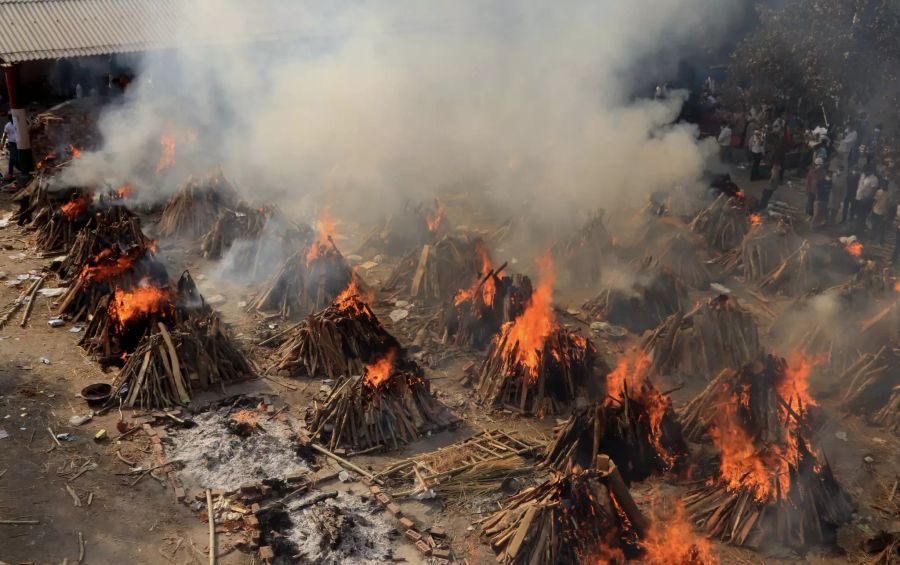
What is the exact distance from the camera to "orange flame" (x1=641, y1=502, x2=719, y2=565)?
7430 millimetres

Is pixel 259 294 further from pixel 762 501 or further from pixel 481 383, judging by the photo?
pixel 762 501

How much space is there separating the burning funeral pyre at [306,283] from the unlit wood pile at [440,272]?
109 cm

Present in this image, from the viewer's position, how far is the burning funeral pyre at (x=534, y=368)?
401 inches

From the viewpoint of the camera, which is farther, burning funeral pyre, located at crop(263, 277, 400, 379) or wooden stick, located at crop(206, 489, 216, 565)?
burning funeral pyre, located at crop(263, 277, 400, 379)

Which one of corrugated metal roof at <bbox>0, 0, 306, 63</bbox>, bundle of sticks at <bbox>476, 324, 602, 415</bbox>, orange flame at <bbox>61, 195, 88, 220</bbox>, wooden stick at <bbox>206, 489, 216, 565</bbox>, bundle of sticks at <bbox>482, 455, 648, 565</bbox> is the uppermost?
corrugated metal roof at <bbox>0, 0, 306, 63</bbox>

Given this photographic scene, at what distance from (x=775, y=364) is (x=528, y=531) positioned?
13.6ft

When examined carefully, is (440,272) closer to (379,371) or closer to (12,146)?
(379,371)

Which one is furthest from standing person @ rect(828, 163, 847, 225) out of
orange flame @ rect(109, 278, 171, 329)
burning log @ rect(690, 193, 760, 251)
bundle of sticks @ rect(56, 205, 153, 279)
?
bundle of sticks @ rect(56, 205, 153, 279)

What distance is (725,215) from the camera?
52.1ft

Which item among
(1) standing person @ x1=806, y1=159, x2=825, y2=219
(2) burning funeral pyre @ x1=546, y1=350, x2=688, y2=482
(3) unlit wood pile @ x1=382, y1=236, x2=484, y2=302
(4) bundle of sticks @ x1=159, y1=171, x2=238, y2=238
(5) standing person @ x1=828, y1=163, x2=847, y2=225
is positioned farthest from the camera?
(1) standing person @ x1=806, y1=159, x2=825, y2=219

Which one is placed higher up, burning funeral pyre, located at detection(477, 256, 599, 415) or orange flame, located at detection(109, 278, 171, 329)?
burning funeral pyre, located at detection(477, 256, 599, 415)

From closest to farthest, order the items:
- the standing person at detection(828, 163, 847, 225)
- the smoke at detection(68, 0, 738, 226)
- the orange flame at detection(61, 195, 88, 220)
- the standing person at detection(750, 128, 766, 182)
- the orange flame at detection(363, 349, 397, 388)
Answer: the orange flame at detection(363, 349, 397, 388) < the orange flame at detection(61, 195, 88, 220) < the standing person at detection(828, 163, 847, 225) < the smoke at detection(68, 0, 738, 226) < the standing person at detection(750, 128, 766, 182)

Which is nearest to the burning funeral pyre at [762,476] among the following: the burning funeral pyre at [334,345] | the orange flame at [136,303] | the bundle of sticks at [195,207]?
the burning funeral pyre at [334,345]

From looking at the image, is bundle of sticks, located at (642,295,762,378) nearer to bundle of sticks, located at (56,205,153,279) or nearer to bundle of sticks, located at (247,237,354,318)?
bundle of sticks, located at (247,237,354,318)
